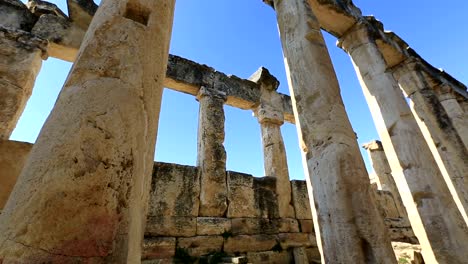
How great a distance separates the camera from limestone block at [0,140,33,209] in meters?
2.39

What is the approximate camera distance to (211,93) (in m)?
6.96

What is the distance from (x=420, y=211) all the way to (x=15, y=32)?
7.87 meters

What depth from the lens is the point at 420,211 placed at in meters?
3.52

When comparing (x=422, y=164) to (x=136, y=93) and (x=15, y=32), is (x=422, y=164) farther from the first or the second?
(x=15, y=32)

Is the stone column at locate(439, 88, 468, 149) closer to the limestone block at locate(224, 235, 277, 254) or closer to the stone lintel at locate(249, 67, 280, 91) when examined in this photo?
the stone lintel at locate(249, 67, 280, 91)

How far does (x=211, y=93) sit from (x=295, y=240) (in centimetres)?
431


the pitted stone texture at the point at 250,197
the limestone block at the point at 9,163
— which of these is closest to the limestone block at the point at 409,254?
the pitted stone texture at the point at 250,197

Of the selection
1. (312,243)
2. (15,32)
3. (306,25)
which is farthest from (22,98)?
(312,243)

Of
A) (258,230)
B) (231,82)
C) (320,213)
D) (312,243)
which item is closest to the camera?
(320,213)

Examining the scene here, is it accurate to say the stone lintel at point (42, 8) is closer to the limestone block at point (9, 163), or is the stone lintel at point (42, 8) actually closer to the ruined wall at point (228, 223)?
the ruined wall at point (228, 223)

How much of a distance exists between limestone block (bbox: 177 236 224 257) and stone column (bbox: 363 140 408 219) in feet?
20.9

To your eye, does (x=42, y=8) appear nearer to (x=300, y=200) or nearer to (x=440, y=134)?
(x=300, y=200)

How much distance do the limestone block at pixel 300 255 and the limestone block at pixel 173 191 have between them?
2.31 m

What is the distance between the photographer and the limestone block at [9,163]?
7.83 feet
